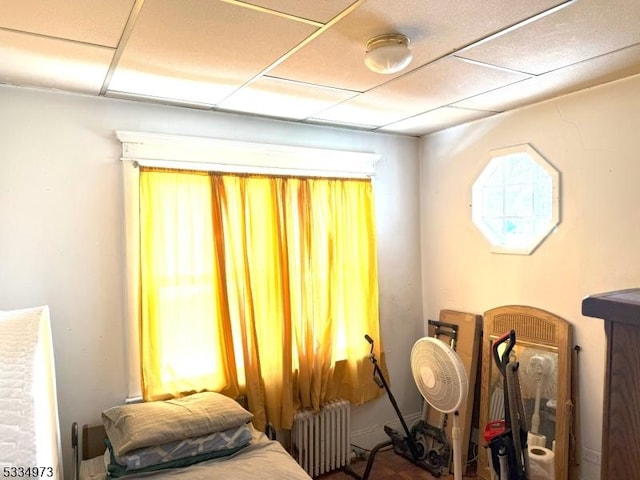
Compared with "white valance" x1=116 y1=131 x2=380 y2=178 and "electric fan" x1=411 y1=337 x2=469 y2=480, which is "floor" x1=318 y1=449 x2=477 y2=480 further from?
"white valance" x1=116 y1=131 x2=380 y2=178

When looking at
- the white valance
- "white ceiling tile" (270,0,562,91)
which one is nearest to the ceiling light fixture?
"white ceiling tile" (270,0,562,91)

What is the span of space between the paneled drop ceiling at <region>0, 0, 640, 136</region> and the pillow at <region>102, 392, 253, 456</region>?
1653 millimetres

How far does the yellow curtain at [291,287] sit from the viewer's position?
2.72 m

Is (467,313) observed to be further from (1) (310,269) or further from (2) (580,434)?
(1) (310,269)

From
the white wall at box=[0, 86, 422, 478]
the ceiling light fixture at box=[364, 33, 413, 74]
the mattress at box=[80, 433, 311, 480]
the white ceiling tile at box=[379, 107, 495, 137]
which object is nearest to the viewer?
the ceiling light fixture at box=[364, 33, 413, 74]

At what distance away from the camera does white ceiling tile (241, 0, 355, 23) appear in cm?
138

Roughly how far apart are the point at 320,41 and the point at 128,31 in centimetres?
70

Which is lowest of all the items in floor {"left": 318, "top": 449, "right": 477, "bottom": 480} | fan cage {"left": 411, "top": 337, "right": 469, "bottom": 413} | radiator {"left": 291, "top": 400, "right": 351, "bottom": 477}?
floor {"left": 318, "top": 449, "right": 477, "bottom": 480}

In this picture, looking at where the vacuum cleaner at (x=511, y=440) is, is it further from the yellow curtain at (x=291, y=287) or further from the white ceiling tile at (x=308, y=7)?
the white ceiling tile at (x=308, y=7)

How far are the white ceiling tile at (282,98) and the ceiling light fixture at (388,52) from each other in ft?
2.03

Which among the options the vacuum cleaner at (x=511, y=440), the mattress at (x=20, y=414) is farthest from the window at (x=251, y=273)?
the mattress at (x=20, y=414)

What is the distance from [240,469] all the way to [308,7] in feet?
6.46

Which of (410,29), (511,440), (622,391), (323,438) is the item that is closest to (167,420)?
(323,438)

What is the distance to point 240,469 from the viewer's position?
6.75 ft
